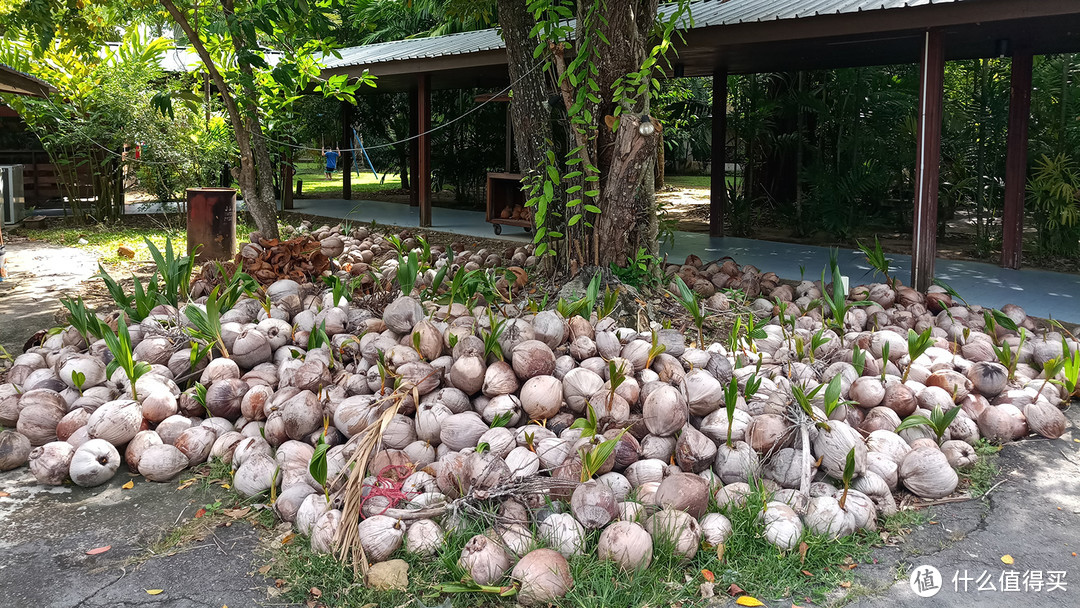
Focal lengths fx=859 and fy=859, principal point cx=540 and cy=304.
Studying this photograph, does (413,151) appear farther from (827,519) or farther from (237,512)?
(827,519)

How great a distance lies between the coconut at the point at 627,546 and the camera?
2.58m

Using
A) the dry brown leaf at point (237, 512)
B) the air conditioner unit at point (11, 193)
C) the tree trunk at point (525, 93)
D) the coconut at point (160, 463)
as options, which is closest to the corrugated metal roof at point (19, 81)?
the air conditioner unit at point (11, 193)

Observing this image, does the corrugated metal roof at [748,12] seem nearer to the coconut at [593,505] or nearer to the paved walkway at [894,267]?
the paved walkway at [894,267]

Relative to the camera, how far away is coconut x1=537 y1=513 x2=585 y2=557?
2.63 m

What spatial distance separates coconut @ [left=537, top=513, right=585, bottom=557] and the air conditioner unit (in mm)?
10867

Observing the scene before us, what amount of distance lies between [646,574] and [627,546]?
0.32ft

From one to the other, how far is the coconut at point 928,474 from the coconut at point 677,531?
100cm

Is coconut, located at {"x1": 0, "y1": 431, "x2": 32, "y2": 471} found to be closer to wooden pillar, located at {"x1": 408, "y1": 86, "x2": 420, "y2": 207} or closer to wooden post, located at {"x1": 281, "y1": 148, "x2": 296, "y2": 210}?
wooden pillar, located at {"x1": 408, "y1": 86, "x2": 420, "y2": 207}

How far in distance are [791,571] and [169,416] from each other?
8.40 ft

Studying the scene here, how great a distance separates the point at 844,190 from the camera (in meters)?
10.2

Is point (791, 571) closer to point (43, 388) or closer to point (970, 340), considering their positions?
point (970, 340)

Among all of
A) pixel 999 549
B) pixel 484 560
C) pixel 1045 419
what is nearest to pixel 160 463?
pixel 484 560

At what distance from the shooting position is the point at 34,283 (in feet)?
24.9

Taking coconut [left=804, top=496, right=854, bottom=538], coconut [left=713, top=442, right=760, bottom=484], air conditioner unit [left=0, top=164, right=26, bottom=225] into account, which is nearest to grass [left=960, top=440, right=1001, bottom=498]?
coconut [left=804, top=496, right=854, bottom=538]
